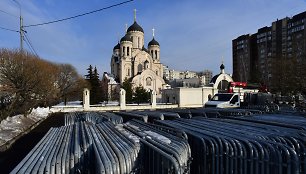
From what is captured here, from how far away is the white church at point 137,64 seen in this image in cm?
Answer: 6425

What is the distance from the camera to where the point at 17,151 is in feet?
37.9

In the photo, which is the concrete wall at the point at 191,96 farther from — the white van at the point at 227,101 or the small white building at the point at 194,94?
the white van at the point at 227,101

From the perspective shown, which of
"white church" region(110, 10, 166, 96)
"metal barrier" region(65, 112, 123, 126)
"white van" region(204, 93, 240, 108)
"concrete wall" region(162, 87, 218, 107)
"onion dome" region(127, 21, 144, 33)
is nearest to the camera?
"metal barrier" region(65, 112, 123, 126)

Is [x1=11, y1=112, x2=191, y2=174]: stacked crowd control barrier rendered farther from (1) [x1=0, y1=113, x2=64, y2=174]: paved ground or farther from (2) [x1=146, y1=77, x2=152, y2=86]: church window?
(2) [x1=146, y1=77, x2=152, y2=86]: church window

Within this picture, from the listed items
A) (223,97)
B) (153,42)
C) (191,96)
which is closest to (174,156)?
(223,97)

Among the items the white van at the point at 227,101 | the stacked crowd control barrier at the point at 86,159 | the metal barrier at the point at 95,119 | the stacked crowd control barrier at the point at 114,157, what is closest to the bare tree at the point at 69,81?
the white van at the point at 227,101

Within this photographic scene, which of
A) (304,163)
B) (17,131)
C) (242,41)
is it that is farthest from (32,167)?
(242,41)

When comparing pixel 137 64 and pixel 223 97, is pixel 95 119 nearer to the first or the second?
pixel 223 97

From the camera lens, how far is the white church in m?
64.2

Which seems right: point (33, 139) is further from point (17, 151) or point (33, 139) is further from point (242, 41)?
point (242, 41)

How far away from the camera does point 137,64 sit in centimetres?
6706

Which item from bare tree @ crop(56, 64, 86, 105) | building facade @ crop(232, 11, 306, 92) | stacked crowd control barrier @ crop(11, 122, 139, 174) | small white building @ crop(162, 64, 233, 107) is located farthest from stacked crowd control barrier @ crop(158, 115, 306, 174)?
building facade @ crop(232, 11, 306, 92)

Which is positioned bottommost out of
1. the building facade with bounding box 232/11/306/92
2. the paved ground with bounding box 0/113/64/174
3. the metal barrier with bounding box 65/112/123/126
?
the paved ground with bounding box 0/113/64/174

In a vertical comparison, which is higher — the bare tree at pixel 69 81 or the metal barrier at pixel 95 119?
the bare tree at pixel 69 81
